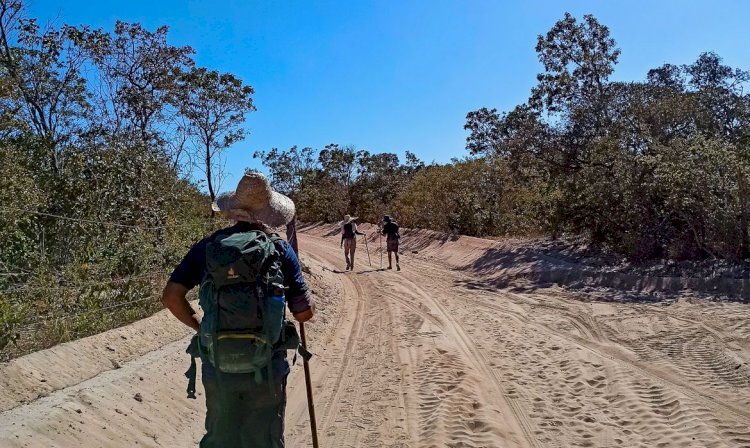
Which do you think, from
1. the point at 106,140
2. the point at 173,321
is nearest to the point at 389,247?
the point at 106,140

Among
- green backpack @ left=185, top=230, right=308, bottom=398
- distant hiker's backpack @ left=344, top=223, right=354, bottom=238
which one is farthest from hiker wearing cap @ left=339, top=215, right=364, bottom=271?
green backpack @ left=185, top=230, right=308, bottom=398

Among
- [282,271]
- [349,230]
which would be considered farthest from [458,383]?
[349,230]

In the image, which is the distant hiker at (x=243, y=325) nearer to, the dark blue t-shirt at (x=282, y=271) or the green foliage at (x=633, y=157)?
the dark blue t-shirt at (x=282, y=271)

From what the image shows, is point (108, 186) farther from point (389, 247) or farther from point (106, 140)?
point (389, 247)

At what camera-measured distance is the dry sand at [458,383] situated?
4.64 meters

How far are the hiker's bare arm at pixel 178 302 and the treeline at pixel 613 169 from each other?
12246 mm

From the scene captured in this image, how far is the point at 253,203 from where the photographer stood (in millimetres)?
3113

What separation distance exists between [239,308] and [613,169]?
15022 millimetres

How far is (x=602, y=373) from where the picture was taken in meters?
6.39

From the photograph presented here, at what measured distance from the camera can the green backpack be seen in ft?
8.48

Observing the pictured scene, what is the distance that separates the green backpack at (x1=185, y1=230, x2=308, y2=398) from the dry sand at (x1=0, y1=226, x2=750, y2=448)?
228 cm

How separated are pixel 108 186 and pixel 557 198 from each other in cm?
1356

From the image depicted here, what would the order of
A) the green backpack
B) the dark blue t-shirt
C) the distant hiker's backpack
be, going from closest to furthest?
the green backpack < the dark blue t-shirt < the distant hiker's backpack

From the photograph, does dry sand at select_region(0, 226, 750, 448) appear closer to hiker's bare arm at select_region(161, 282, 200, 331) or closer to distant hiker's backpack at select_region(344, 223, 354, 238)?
hiker's bare arm at select_region(161, 282, 200, 331)
